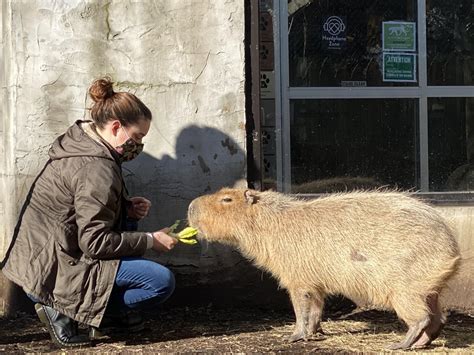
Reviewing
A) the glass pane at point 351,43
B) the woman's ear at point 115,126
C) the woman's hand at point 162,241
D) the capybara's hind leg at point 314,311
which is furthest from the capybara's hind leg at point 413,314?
the glass pane at point 351,43

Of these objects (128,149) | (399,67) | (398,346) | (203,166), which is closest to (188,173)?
(203,166)

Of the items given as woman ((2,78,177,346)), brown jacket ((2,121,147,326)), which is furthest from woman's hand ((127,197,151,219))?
brown jacket ((2,121,147,326))

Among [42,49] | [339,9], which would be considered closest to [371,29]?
[339,9]

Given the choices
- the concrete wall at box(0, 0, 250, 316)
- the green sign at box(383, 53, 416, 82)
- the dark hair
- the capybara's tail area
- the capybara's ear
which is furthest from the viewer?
the green sign at box(383, 53, 416, 82)

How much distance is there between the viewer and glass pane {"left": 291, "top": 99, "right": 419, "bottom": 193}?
5.68 m

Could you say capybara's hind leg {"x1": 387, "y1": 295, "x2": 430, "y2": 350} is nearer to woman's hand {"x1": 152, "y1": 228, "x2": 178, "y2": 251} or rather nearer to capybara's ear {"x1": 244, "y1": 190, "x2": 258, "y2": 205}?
capybara's ear {"x1": 244, "y1": 190, "x2": 258, "y2": 205}

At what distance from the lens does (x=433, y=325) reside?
4.58 meters

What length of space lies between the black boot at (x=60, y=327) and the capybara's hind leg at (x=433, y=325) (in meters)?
1.80

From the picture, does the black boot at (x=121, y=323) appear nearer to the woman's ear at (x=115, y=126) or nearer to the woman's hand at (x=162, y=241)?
the woman's hand at (x=162, y=241)

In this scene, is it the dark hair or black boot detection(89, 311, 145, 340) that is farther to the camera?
black boot detection(89, 311, 145, 340)

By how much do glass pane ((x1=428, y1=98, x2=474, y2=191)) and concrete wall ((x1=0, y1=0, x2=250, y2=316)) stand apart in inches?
52.8

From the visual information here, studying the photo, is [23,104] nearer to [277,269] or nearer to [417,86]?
[277,269]

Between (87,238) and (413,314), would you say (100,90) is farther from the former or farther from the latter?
(413,314)

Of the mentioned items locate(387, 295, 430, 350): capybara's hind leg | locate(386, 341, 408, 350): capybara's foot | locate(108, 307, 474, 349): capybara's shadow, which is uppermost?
locate(387, 295, 430, 350): capybara's hind leg
